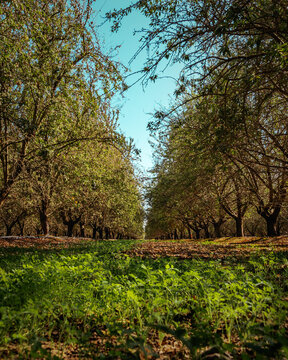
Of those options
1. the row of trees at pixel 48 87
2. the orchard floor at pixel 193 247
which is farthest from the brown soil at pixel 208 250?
the row of trees at pixel 48 87

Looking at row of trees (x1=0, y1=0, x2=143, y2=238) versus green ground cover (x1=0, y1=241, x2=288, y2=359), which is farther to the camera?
row of trees (x1=0, y1=0, x2=143, y2=238)

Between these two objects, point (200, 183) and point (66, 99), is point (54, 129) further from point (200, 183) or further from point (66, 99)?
point (200, 183)

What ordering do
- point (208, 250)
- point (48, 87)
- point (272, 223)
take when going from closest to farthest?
point (48, 87) < point (208, 250) < point (272, 223)

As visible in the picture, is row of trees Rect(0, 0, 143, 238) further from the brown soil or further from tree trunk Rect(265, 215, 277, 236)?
tree trunk Rect(265, 215, 277, 236)

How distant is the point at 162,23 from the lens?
5.36m

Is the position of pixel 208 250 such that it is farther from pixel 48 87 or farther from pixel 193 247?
pixel 48 87

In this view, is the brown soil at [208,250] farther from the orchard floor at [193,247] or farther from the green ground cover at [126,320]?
the green ground cover at [126,320]

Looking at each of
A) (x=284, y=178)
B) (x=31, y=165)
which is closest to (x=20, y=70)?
(x=31, y=165)

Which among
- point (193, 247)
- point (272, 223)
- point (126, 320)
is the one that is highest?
point (272, 223)

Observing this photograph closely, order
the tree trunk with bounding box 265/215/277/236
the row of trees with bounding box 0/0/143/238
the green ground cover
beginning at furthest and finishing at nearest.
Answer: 1. the tree trunk with bounding box 265/215/277/236
2. the row of trees with bounding box 0/0/143/238
3. the green ground cover

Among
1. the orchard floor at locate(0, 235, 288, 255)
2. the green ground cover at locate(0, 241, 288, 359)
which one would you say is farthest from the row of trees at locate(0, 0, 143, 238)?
the green ground cover at locate(0, 241, 288, 359)

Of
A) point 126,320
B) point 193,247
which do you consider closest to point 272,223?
point 193,247

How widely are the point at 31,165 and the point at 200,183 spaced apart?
743 centimetres

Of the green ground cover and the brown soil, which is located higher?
the green ground cover
